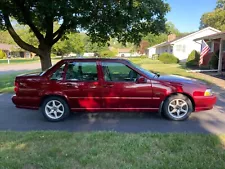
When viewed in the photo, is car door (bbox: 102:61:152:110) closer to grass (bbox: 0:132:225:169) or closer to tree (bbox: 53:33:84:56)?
grass (bbox: 0:132:225:169)

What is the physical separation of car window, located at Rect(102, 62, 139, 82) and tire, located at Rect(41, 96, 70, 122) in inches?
51.4

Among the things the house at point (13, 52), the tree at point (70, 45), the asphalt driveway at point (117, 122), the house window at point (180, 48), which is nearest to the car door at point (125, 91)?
the asphalt driveway at point (117, 122)

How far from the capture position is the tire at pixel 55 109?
20.3 feet

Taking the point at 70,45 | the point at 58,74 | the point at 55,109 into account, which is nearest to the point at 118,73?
the point at 58,74

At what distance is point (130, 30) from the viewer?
34.6 ft

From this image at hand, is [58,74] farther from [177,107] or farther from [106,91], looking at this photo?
[177,107]

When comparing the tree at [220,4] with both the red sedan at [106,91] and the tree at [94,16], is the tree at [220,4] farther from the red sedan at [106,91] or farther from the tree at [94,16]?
the red sedan at [106,91]

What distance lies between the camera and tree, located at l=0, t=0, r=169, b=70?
27.8ft

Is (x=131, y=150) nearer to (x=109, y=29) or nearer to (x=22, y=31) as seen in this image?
(x=109, y=29)

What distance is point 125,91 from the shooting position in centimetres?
598

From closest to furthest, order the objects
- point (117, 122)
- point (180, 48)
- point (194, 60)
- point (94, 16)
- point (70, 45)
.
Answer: point (117, 122), point (94, 16), point (194, 60), point (180, 48), point (70, 45)

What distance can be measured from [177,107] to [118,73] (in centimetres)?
174

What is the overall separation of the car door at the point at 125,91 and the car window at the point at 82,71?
0.90ft

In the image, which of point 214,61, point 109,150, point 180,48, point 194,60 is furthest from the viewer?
point 180,48
